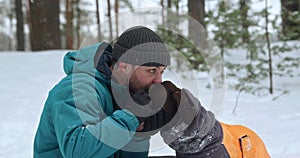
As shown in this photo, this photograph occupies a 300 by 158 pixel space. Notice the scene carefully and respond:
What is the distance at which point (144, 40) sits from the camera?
5.35 ft

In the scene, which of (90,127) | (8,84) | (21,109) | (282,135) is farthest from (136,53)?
(8,84)

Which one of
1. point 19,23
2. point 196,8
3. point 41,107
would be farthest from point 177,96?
point 19,23

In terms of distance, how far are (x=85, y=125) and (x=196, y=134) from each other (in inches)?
20.4

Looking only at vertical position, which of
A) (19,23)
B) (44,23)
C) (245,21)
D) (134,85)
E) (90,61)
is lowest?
(134,85)

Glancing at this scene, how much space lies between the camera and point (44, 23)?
31.9 ft

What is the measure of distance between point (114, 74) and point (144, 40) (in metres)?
0.22

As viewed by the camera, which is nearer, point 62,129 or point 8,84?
point 62,129

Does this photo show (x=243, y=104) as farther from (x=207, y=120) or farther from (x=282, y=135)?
(x=207, y=120)

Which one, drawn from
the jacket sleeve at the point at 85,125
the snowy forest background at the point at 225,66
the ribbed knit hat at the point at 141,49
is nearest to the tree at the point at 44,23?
the snowy forest background at the point at 225,66

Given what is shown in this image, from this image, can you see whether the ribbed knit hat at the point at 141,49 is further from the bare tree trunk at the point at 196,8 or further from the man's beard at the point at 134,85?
the bare tree trunk at the point at 196,8

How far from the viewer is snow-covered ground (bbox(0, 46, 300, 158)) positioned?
125 inches

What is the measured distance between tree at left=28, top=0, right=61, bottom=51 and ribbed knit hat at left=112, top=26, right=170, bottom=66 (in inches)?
336

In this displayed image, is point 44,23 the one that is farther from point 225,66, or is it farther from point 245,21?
point 245,21

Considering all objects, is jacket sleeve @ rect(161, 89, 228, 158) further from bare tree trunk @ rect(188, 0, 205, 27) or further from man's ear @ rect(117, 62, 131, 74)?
bare tree trunk @ rect(188, 0, 205, 27)
